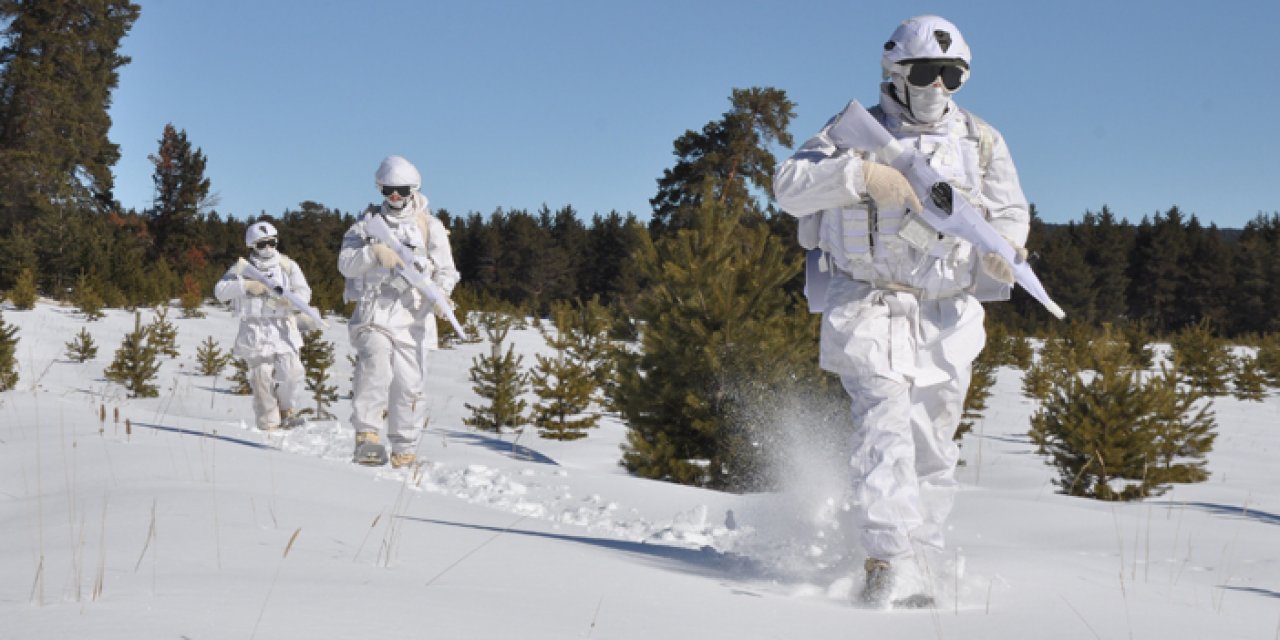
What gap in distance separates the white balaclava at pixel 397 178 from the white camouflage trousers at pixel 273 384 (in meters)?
4.24

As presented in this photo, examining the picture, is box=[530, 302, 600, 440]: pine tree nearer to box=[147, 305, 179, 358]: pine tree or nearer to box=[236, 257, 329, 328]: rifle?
box=[236, 257, 329, 328]: rifle

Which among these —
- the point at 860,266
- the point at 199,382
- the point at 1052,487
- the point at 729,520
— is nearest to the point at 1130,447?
the point at 1052,487

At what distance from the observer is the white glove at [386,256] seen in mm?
7863

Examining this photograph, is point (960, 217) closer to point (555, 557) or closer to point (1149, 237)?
point (555, 557)

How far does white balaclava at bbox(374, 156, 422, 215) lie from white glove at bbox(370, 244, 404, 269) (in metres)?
0.38

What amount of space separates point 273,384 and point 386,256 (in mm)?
4659

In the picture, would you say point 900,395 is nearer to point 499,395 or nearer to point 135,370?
point 499,395

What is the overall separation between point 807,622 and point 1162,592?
180 cm

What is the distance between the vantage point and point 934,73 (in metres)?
4.02

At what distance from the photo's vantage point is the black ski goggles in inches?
158

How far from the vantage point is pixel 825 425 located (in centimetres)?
926

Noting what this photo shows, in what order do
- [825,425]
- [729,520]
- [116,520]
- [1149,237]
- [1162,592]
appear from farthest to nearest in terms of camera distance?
[1149,237], [825,425], [729,520], [1162,592], [116,520]

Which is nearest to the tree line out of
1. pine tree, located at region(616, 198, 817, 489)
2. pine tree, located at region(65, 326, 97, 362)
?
pine tree, located at region(616, 198, 817, 489)

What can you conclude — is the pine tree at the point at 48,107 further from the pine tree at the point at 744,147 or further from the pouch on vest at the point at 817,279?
the pouch on vest at the point at 817,279
